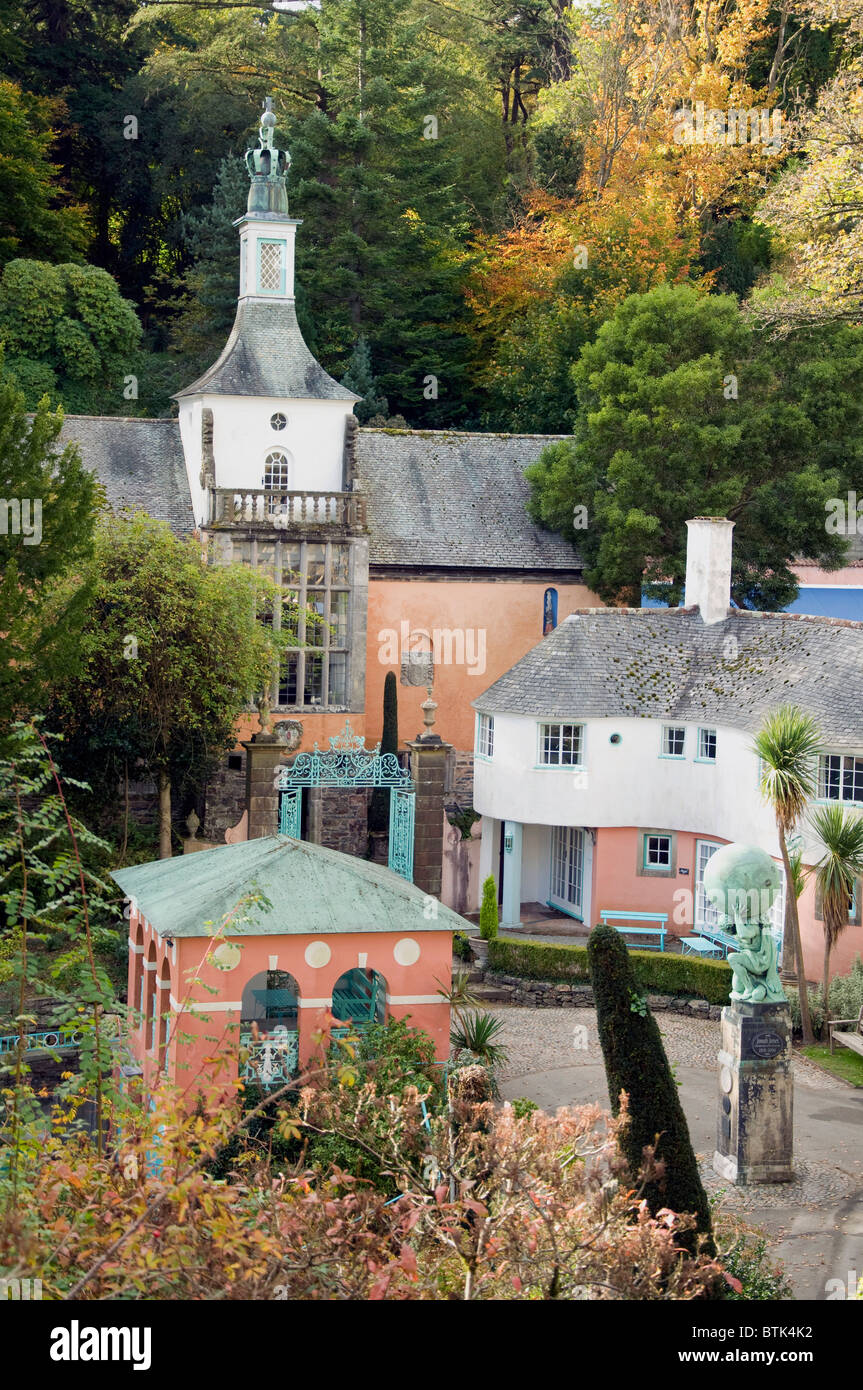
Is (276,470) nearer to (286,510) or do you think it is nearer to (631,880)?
(286,510)

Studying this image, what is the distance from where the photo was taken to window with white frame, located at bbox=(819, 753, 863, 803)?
96.2ft

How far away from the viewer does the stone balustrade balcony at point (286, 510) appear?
123ft

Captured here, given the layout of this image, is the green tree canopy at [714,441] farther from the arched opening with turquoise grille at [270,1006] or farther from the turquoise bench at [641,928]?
the arched opening with turquoise grille at [270,1006]

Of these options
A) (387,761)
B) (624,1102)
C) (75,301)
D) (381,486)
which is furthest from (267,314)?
(624,1102)

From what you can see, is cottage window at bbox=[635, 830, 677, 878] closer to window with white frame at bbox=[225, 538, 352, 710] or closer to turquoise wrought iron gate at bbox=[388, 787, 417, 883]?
turquoise wrought iron gate at bbox=[388, 787, 417, 883]

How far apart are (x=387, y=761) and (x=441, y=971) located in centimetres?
1061

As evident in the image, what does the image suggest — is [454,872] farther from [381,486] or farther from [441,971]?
[441,971]

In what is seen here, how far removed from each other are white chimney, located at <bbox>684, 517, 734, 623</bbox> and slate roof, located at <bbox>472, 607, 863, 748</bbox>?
312 millimetres

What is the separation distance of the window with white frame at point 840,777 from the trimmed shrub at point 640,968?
12.7 ft

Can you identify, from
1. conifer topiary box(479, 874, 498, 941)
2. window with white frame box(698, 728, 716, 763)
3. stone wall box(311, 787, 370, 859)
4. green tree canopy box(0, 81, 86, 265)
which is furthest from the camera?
green tree canopy box(0, 81, 86, 265)

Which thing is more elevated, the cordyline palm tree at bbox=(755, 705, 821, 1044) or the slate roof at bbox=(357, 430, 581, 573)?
the slate roof at bbox=(357, 430, 581, 573)

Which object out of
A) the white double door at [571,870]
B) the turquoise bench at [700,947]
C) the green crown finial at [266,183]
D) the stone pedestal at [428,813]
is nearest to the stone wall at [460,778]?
the white double door at [571,870]

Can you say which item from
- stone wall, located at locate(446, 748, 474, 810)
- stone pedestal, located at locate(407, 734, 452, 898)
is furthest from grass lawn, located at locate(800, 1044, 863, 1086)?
stone wall, located at locate(446, 748, 474, 810)

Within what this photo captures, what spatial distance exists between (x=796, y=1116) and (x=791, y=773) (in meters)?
6.09
